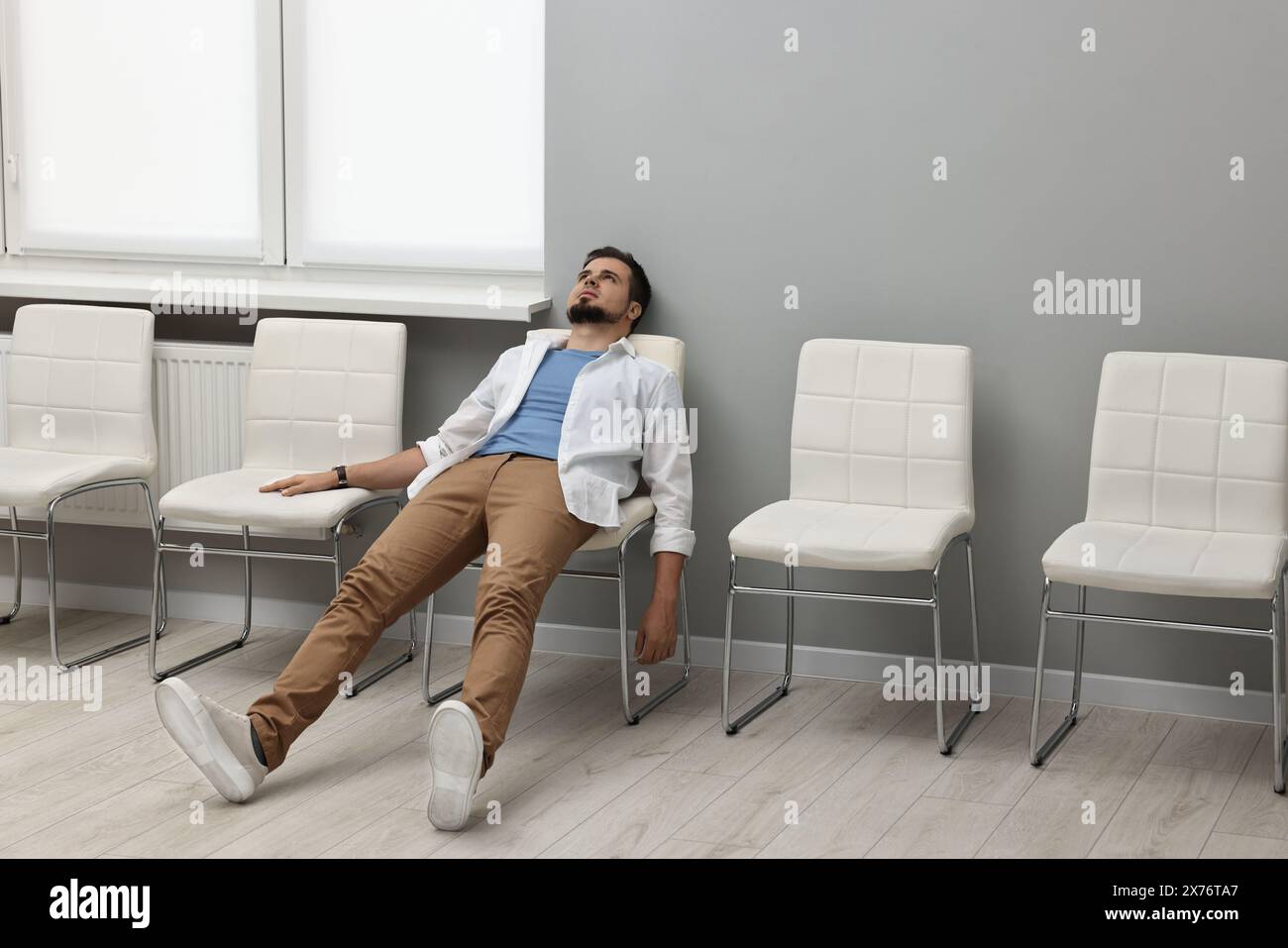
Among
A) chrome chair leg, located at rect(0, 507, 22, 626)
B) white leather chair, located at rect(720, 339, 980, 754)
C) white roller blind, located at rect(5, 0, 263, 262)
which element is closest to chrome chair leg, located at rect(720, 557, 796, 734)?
white leather chair, located at rect(720, 339, 980, 754)

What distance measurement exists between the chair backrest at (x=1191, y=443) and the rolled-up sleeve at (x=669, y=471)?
0.90 metres

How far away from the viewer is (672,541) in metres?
3.35

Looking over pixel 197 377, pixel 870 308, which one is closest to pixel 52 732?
pixel 197 377

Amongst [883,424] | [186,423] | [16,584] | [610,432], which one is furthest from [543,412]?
[16,584]

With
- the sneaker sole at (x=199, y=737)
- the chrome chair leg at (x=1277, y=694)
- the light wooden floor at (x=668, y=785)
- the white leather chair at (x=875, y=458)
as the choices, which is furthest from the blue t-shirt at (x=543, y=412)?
the chrome chair leg at (x=1277, y=694)

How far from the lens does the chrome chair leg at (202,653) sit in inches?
145

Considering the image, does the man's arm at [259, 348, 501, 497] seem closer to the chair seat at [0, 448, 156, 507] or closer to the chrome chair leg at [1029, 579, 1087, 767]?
the chair seat at [0, 448, 156, 507]

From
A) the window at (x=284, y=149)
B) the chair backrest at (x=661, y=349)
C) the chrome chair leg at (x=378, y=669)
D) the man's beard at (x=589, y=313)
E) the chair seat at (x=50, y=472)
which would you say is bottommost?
the chrome chair leg at (x=378, y=669)

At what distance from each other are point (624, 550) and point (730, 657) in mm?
347

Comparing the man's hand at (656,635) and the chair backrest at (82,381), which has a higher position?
the chair backrest at (82,381)

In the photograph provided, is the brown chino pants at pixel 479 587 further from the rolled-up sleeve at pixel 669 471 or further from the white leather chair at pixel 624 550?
the rolled-up sleeve at pixel 669 471

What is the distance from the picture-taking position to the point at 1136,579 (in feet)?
9.49

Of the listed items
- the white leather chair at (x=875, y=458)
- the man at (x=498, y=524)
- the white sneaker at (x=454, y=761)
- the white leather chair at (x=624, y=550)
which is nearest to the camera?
the white sneaker at (x=454, y=761)

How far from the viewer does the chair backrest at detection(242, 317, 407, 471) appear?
3.74 metres
